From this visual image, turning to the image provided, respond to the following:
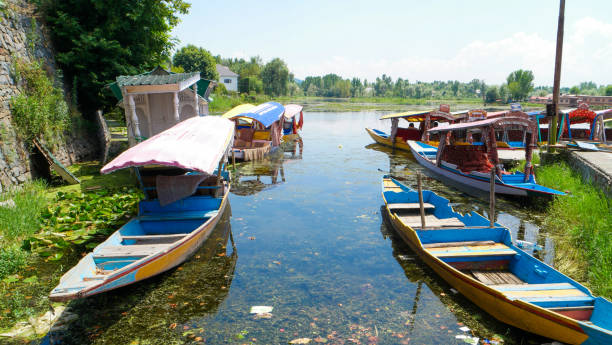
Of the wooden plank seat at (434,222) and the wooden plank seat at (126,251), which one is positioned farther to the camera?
the wooden plank seat at (434,222)

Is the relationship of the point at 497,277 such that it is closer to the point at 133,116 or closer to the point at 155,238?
the point at 155,238

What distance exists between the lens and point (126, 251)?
7.12 m

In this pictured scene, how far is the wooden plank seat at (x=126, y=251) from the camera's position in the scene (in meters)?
6.84

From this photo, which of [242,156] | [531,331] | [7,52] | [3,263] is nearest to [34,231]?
[3,263]

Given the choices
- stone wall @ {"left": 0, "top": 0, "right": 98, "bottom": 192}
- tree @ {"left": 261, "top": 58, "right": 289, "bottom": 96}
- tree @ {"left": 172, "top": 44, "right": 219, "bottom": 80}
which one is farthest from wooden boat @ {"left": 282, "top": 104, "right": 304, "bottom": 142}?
tree @ {"left": 261, "top": 58, "right": 289, "bottom": 96}

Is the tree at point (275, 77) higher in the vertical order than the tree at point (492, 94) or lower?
higher

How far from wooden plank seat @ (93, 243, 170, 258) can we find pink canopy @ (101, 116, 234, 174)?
1.58m

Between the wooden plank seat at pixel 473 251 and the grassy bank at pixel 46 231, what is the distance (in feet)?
24.8

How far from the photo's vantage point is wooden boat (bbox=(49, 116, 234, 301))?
592cm

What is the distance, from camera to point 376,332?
19.5 ft

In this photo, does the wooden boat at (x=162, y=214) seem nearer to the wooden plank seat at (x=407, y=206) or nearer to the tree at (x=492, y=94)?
the wooden plank seat at (x=407, y=206)

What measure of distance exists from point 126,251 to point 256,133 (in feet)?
58.8

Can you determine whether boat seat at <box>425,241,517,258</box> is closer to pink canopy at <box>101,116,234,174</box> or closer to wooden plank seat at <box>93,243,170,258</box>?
pink canopy at <box>101,116,234,174</box>

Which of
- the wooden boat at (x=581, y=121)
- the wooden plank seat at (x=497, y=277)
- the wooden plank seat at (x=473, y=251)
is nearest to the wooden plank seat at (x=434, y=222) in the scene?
the wooden plank seat at (x=473, y=251)
